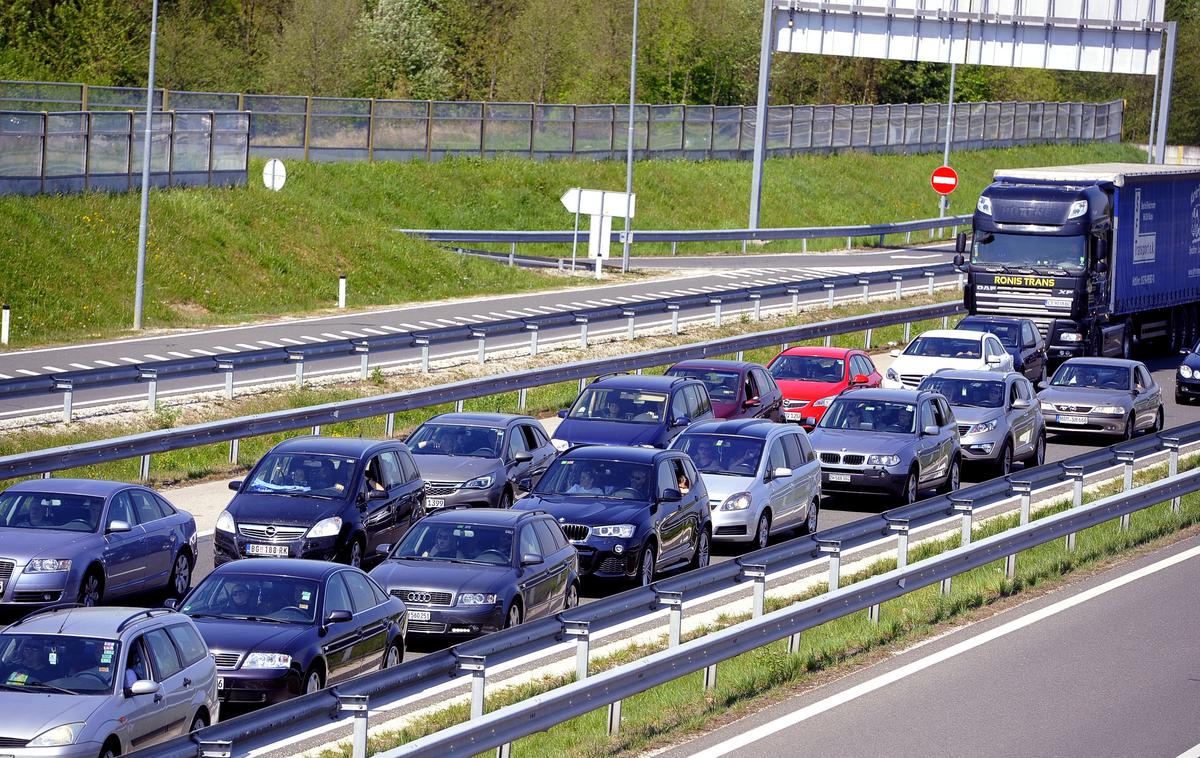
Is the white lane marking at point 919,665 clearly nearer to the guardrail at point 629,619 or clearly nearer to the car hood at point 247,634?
the guardrail at point 629,619

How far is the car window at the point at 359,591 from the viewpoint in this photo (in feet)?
47.2

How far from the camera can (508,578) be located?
16000 millimetres

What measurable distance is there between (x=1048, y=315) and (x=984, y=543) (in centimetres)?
2039

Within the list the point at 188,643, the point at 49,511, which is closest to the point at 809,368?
the point at 49,511

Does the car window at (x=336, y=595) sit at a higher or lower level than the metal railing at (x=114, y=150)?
lower

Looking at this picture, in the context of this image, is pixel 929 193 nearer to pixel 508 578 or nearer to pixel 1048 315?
pixel 1048 315

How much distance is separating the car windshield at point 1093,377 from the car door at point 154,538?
1849 cm

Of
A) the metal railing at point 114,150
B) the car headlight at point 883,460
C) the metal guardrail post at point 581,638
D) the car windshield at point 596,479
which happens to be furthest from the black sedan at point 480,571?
the metal railing at point 114,150

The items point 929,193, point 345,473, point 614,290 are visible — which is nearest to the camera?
point 345,473

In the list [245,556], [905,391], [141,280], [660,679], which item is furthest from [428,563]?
[141,280]

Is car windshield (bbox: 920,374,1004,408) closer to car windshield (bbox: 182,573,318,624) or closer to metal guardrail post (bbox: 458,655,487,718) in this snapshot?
car windshield (bbox: 182,573,318,624)

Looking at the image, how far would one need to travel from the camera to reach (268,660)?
13.2m

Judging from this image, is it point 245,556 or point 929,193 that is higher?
point 929,193

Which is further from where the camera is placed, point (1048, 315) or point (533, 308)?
point (533, 308)
